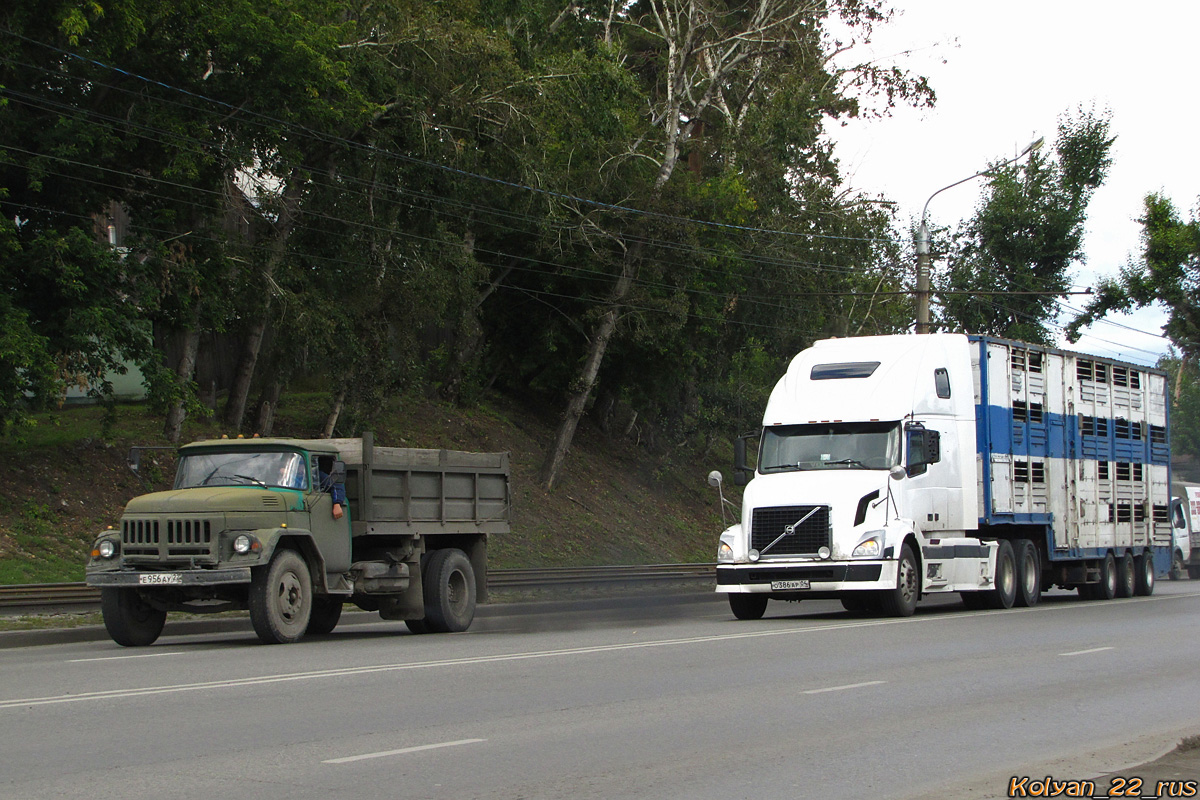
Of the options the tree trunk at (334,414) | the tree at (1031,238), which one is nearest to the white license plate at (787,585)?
the tree trunk at (334,414)

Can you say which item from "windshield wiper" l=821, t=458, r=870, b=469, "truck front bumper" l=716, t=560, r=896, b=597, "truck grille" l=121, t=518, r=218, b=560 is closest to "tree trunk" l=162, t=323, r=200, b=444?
"truck grille" l=121, t=518, r=218, b=560

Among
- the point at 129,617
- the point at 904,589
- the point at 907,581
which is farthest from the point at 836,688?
the point at 129,617

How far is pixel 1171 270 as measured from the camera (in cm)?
3841

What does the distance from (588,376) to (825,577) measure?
1919 cm

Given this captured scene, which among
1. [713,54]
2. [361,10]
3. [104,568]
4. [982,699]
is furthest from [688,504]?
[982,699]

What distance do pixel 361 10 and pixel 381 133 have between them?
252cm

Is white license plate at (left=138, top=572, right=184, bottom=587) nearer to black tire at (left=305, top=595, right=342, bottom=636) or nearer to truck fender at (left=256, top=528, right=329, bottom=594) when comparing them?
truck fender at (left=256, top=528, right=329, bottom=594)

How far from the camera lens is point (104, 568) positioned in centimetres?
1469

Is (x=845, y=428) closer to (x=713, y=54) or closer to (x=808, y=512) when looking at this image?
(x=808, y=512)

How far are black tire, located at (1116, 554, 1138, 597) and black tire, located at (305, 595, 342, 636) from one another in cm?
1513

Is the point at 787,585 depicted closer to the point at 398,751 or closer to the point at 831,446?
A: the point at 831,446

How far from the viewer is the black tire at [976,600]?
69.0ft

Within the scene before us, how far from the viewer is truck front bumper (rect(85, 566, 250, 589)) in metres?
14.1

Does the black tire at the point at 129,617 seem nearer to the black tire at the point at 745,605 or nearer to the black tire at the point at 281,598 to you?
the black tire at the point at 281,598
